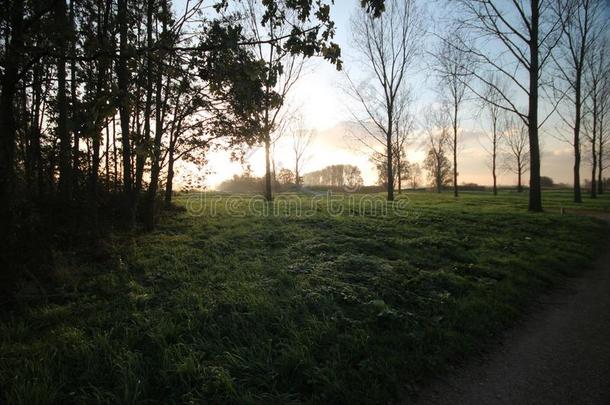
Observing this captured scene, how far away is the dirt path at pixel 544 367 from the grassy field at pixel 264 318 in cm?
29

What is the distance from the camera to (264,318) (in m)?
4.86

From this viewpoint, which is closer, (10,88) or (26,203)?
(10,88)

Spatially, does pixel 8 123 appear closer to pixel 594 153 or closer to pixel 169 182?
pixel 169 182

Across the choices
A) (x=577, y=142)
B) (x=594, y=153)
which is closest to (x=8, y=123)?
(x=577, y=142)

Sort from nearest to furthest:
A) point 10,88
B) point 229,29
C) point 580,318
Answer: point 229,29
point 10,88
point 580,318

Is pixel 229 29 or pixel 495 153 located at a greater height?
pixel 495 153

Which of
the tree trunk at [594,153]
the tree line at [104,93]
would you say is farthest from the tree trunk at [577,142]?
the tree line at [104,93]

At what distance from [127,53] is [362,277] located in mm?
5416

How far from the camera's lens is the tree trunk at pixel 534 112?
17.1 metres

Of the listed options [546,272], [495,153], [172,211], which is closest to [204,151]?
[172,211]

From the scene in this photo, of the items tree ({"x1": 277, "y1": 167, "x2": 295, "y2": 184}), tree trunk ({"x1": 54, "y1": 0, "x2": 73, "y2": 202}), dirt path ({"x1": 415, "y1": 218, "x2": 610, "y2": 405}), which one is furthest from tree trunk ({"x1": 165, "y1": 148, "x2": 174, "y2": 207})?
tree ({"x1": 277, "y1": 167, "x2": 295, "y2": 184})

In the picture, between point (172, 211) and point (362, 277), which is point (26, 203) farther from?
point (172, 211)

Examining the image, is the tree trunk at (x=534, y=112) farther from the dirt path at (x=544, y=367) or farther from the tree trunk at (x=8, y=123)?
the tree trunk at (x=8, y=123)

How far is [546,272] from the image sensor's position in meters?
7.79
